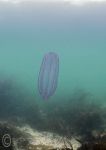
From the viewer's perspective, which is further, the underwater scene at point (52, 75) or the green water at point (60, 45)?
the green water at point (60, 45)

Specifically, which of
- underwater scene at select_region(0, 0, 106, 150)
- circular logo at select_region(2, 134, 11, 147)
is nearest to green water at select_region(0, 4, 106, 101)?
underwater scene at select_region(0, 0, 106, 150)

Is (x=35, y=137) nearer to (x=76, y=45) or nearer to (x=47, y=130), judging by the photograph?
(x=47, y=130)

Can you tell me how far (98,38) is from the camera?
973cm

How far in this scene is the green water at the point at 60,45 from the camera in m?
9.77

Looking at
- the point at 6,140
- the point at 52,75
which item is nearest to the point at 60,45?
the point at 52,75

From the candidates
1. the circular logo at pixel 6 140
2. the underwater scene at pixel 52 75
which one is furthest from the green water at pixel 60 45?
the circular logo at pixel 6 140

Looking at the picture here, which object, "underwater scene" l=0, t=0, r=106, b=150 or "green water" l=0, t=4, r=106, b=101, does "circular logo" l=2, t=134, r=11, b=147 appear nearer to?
"underwater scene" l=0, t=0, r=106, b=150

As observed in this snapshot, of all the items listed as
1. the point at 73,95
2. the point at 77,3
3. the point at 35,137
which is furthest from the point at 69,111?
the point at 77,3

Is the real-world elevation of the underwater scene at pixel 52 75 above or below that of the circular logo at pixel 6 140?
above

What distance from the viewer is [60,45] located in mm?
9930

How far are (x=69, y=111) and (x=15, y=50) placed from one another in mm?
2017

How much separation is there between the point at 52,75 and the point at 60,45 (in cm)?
77

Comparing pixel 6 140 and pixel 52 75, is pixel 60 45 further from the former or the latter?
pixel 6 140

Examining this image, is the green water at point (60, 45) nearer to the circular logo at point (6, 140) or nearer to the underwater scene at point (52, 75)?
the underwater scene at point (52, 75)
